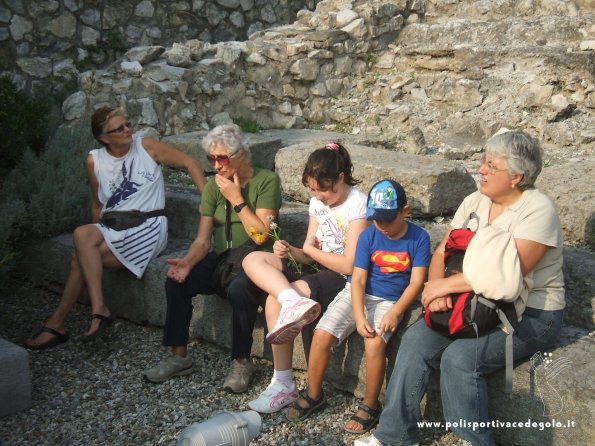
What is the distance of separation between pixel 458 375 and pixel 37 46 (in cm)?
600

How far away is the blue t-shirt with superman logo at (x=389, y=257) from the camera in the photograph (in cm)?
338

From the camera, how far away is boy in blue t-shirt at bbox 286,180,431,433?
10.8ft

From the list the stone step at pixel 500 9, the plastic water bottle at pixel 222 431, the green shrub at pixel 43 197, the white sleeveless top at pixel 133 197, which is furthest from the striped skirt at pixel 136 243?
the stone step at pixel 500 9

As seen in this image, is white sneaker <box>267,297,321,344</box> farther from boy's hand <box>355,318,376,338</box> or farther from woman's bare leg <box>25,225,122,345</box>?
woman's bare leg <box>25,225,122,345</box>

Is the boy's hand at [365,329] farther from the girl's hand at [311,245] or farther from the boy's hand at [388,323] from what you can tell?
the girl's hand at [311,245]

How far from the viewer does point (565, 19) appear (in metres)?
6.99

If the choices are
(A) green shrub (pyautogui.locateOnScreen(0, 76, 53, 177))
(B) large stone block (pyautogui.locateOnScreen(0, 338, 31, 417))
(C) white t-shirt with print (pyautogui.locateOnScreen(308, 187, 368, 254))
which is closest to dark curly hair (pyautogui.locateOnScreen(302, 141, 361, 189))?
(C) white t-shirt with print (pyautogui.locateOnScreen(308, 187, 368, 254))

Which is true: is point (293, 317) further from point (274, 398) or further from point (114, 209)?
point (114, 209)

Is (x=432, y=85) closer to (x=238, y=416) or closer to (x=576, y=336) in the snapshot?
(x=576, y=336)

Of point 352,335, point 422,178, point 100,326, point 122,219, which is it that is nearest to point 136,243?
point 122,219

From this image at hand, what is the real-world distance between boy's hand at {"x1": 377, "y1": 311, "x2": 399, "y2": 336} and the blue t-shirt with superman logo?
0.15 m

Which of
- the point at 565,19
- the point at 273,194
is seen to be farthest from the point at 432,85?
the point at 273,194

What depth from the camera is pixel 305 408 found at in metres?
3.46

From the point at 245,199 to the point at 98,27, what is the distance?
4.72m
